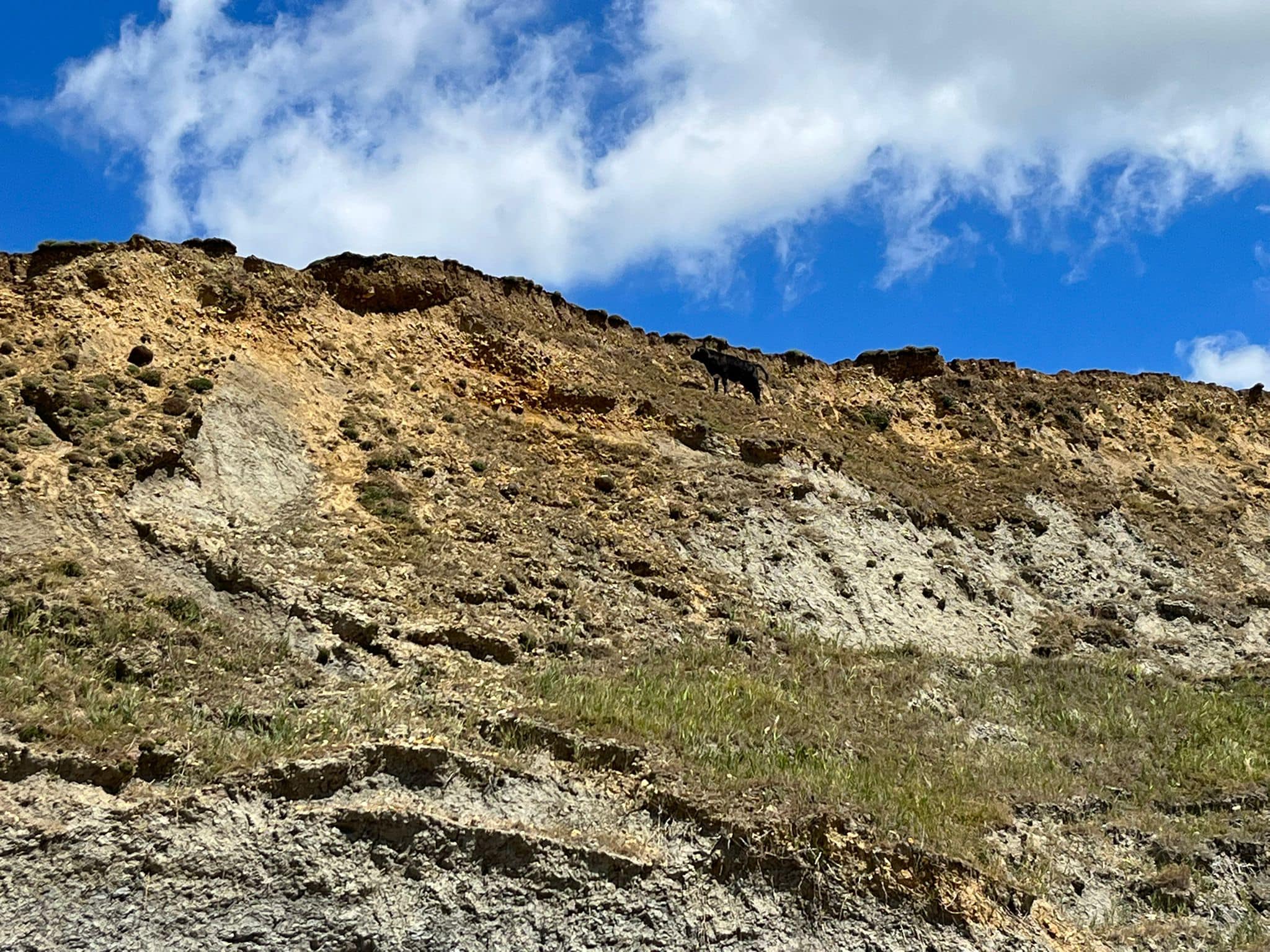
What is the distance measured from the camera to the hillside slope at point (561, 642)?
34.3 ft

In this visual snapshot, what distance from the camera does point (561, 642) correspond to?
16641mm

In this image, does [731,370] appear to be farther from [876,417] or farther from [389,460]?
[389,460]

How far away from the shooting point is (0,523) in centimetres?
1391

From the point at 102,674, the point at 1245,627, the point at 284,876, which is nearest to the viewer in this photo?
the point at 284,876

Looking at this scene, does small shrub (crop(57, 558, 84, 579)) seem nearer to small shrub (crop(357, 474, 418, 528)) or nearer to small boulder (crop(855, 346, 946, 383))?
small shrub (crop(357, 474, 418, 528))

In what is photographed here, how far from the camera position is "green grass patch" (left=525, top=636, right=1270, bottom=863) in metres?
12.8

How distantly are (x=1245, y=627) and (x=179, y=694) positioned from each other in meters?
21.5

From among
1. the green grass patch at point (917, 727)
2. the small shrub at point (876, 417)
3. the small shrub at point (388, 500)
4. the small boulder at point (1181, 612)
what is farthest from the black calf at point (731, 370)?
the small shrub at point (388, 500)

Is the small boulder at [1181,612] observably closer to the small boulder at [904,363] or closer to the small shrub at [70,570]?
the small boulder at [904,363]

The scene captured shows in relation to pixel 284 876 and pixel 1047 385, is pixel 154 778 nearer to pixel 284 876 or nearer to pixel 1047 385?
pixel 284 876

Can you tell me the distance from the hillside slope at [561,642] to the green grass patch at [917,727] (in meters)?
0.08

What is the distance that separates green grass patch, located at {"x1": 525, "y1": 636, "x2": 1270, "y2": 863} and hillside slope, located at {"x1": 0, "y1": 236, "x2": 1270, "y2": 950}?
8 centimetres

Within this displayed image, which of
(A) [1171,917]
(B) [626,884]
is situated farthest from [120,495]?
(A) [1171,917]

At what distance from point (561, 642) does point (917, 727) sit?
565cm
